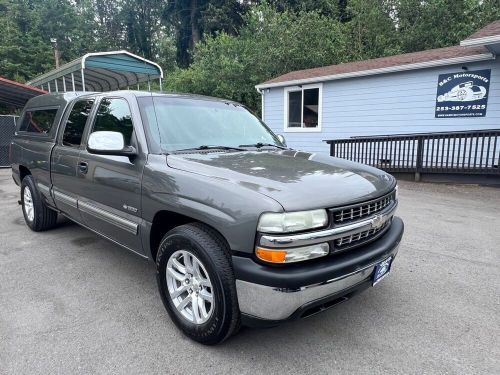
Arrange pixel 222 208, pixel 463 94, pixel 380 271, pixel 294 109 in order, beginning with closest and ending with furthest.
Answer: pixel 222 208 < pixel 380 271 < pixel 463 94 < pixel 294 109

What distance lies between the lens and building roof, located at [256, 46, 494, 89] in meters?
9.37

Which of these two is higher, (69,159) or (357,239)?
(69,159)

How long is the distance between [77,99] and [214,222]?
2792 millimetres

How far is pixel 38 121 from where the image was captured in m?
4.82

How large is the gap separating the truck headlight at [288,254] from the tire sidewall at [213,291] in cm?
34

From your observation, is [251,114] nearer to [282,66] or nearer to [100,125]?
[100,125]

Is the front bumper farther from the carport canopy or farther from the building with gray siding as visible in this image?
Answer: the carport canopy

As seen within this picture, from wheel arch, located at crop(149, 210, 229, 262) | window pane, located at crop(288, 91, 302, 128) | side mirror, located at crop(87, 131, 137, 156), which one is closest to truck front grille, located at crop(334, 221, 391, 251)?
wheel arch, located at crop(149, 210, 229, 262)

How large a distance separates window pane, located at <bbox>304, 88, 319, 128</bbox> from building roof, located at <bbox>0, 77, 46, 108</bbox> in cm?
900

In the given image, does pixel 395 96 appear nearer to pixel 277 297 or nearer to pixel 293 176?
pixel 293 176

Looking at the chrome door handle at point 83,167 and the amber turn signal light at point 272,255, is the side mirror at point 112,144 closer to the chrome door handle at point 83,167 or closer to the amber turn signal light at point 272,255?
the chrome door handle at point 83,167

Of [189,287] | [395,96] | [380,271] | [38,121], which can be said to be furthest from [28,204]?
[395,96]

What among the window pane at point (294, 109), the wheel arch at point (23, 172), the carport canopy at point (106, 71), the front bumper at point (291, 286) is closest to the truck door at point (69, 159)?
the wheel arch at point (23, 172)

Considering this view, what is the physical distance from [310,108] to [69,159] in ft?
35.3
